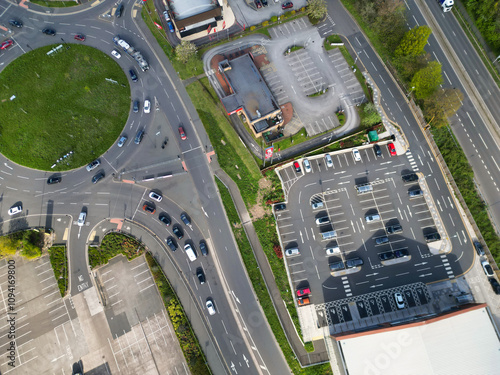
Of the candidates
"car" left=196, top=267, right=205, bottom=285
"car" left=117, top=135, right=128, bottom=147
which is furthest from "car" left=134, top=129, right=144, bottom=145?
"car" left=196, top=267, right=205, bottom=285

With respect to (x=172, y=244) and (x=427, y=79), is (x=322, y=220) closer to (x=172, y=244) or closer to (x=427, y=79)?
(x=172, y=244)

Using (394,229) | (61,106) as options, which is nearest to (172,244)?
(61,106)

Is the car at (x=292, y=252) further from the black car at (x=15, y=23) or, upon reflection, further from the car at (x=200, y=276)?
the black car at (x=15, y=23)

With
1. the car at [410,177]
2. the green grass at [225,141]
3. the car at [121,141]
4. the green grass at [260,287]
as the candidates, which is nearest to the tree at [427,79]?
the car at [410,177]

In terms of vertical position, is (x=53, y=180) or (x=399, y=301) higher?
(x=53, y=180)

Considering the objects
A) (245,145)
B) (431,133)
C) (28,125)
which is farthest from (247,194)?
(28,125)

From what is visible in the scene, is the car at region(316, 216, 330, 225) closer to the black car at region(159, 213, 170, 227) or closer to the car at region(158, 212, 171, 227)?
the car at region(158, 212, 171, 227)
